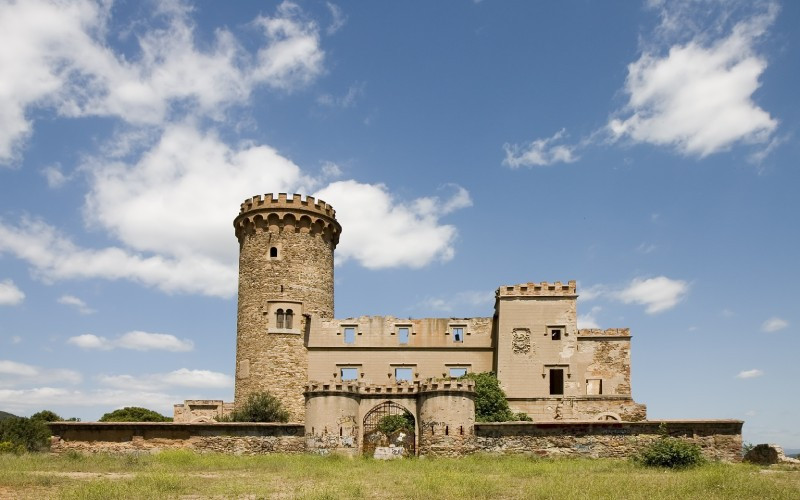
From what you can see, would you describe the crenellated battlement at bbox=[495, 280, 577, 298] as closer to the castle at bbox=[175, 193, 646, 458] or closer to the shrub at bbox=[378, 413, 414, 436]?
the castle at bbox=[175, 193, 646, 458]

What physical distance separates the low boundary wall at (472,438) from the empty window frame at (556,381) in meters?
11.5

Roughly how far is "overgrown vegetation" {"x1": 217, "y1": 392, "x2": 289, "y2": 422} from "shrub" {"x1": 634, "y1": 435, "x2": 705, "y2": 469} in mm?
17292

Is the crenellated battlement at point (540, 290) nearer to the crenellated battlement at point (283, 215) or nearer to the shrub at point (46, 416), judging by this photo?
the crenellated battlement at point (283, 215)

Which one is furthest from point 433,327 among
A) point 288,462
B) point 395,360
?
point 288,462

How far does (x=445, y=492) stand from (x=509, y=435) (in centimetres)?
1068

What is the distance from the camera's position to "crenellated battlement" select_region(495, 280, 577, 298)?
120ft

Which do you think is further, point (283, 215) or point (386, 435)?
point (283, 215)

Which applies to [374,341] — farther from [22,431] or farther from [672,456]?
[22,431]

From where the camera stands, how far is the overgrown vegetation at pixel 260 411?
1278 inches

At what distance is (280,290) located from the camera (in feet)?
122

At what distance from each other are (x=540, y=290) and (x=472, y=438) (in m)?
13.0

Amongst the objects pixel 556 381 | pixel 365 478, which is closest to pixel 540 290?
pixel 556 381

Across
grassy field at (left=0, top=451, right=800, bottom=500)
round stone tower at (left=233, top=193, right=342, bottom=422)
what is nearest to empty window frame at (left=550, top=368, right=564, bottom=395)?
round stone tower at (left=233, top=193, right=342, bottom=422)

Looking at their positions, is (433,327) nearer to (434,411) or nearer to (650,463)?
(434,411)
